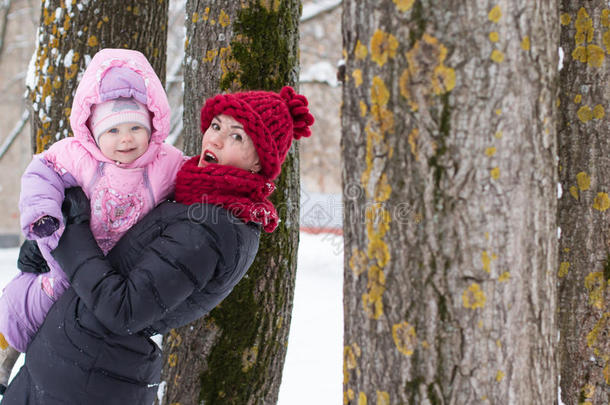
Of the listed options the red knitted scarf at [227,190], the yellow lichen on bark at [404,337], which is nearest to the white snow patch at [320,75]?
the red knitted scarf at [227,190]

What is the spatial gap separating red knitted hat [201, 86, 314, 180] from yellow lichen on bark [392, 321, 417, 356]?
0.85 m

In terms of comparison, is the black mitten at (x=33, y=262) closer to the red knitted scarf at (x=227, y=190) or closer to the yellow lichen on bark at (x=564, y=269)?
the red knitted scarf at (x=227, y=190)

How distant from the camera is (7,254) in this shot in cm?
1324

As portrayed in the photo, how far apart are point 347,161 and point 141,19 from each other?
7.04 feet

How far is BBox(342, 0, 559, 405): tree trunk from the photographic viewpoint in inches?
57.1

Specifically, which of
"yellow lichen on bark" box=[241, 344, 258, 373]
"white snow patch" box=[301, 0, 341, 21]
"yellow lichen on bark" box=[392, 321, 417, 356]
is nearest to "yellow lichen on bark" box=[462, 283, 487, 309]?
"yellow lichen on bark" box=[392, 321, 417, 356]

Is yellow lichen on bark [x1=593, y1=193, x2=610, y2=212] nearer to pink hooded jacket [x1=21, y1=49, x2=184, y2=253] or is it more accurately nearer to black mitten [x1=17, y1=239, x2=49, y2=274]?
pink hooded jacket [x1=21, y1=49, x2=184, y2=253]

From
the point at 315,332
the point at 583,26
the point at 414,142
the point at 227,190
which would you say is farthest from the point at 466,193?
the point at 315,332

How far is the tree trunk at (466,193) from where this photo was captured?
1450 mm

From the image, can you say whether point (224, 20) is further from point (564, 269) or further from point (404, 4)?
point (564, 269)

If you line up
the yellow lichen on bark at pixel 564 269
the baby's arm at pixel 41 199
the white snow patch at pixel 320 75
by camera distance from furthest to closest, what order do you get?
1. the white snow patch at pixel 320 75
2. the yellow lichen on bark at pixel 564 269
3. the baby's arm at pixel 41 199

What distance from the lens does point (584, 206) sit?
2.53m

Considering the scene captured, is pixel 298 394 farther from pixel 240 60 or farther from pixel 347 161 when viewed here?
pixel 347 161

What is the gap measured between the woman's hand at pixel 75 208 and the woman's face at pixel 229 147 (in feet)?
1.44
